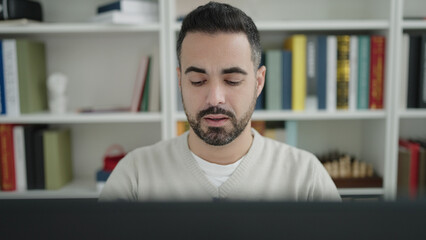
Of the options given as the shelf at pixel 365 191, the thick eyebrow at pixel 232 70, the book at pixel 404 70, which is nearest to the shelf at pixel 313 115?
the book at pixel 404 70

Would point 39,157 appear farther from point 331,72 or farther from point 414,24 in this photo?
point 414,24

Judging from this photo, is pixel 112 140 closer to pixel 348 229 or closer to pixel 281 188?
pixel 281 188

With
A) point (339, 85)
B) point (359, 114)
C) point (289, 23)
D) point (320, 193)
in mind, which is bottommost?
point (320, 193)

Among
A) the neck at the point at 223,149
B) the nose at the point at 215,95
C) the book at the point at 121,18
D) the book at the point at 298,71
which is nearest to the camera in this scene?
the nose at the point at 215,95

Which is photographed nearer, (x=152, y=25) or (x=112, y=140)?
(x=152, y=25)

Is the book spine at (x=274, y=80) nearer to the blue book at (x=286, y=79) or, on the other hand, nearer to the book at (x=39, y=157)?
the blue book at (x=286, y=79)

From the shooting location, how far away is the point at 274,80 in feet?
6.11

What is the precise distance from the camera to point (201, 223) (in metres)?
0.34

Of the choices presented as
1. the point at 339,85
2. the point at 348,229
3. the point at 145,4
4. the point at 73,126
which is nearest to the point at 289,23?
the point at 339,85

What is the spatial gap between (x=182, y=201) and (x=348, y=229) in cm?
15

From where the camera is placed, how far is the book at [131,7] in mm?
1753

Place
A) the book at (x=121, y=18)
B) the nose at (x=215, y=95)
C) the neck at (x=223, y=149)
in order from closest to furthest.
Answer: the nose at (x=215, y=95), the neck at (x=223, y=149), the book at (x=121, y=18)

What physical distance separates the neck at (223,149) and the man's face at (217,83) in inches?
2.0

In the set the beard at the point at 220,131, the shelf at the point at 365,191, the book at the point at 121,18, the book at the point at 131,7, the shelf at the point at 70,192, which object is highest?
A: the book at the point at 131,7
